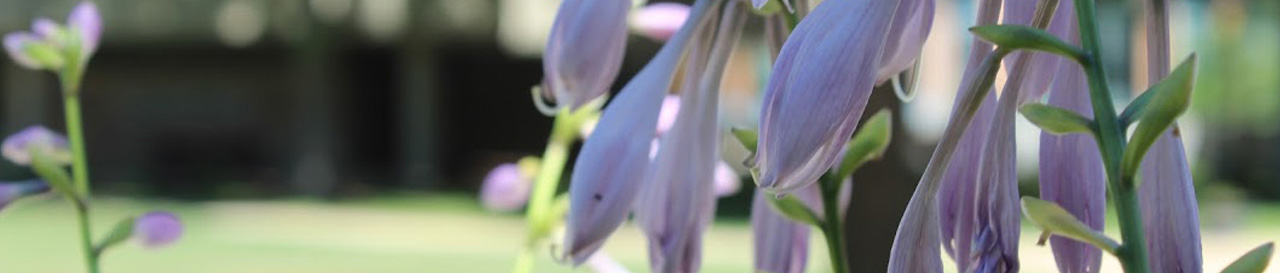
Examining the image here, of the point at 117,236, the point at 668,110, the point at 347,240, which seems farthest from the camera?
the point at 347,240

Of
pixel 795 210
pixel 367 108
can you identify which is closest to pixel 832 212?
pixel 795 210

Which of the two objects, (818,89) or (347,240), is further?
(347,240)

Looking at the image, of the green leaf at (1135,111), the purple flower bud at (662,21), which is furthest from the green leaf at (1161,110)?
the purple flower bud at (662,21)

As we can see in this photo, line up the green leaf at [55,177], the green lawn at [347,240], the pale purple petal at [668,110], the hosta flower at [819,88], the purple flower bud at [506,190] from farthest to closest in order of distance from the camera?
the green lawn at [347,240] < the purple flower bud at [506,190] < the green leaf at [55,177] < the pale purple petal at [668,110] < the hosta flower at [819,88]

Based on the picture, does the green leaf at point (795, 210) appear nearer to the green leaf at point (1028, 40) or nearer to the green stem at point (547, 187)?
the green leaf at point (1028, 40)

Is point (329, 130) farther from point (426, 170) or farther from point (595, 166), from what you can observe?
point (595, 166)

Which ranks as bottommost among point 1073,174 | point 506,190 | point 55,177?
point 506,190

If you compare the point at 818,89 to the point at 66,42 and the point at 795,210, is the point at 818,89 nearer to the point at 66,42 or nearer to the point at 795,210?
the point at 795,210
